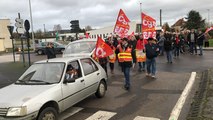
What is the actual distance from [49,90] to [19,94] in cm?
63

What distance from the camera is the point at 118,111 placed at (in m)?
7.16

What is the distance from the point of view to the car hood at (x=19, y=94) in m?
5.50

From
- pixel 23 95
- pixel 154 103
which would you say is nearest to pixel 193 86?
pixel 154 103

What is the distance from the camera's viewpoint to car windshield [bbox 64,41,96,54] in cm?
1308

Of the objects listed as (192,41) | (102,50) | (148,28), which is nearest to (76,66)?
(102,50)

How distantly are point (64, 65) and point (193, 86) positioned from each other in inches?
191

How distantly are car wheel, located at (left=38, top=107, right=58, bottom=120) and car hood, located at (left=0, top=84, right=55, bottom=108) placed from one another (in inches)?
15.4

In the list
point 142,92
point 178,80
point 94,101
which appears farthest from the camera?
point 178,80

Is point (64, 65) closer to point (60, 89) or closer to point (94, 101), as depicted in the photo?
point (60, 89)

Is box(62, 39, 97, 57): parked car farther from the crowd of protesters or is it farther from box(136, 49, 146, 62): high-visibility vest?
box(136, 49, 146, 62): high-visibility vest

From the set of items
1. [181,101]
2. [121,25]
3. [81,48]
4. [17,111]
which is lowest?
[181,101]

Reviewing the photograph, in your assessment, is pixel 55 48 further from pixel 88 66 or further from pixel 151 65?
pixel 88 66

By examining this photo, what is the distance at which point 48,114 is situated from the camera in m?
5.89

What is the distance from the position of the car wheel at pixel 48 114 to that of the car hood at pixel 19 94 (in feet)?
1.28
